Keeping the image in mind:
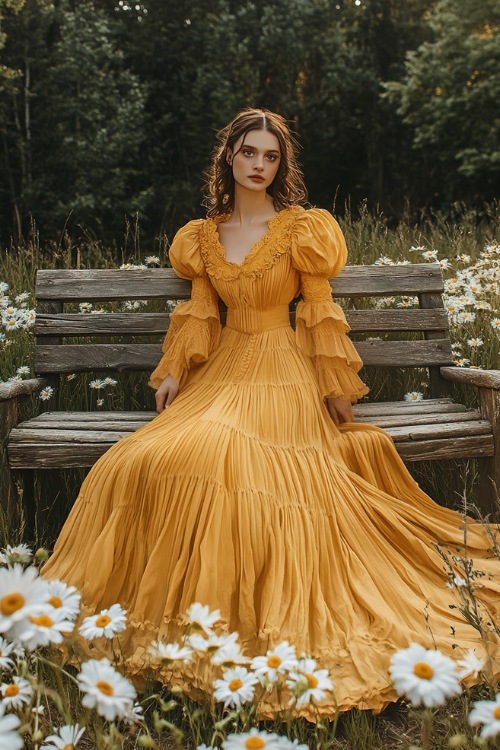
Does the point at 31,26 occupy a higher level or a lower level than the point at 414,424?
higher

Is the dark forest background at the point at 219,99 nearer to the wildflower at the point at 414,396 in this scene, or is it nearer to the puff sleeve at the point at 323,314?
the wildflower at the point at 414,396

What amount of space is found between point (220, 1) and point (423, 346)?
1474 cm

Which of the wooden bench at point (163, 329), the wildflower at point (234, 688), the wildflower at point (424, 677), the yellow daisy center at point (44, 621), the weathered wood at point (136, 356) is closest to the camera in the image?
the wildflower at point (424, 677)

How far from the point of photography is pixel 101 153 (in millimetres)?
13289

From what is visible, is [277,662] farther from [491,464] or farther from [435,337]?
[435,337]

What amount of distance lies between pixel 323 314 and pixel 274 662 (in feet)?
5.58

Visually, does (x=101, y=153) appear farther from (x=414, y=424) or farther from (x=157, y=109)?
(x=414, y=424)

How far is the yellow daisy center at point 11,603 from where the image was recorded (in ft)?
3.46

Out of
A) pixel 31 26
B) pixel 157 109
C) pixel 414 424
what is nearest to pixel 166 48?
pixel 157 109

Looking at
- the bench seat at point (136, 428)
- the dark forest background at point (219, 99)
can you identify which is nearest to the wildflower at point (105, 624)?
the bench seat at point (136, 428)

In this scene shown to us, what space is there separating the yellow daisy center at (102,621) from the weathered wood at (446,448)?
5.56ft

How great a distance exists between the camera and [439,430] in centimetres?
291

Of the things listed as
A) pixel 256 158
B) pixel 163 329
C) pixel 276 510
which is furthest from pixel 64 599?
pixel 163 329

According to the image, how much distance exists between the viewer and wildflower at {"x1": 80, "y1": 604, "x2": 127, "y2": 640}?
1.39m
